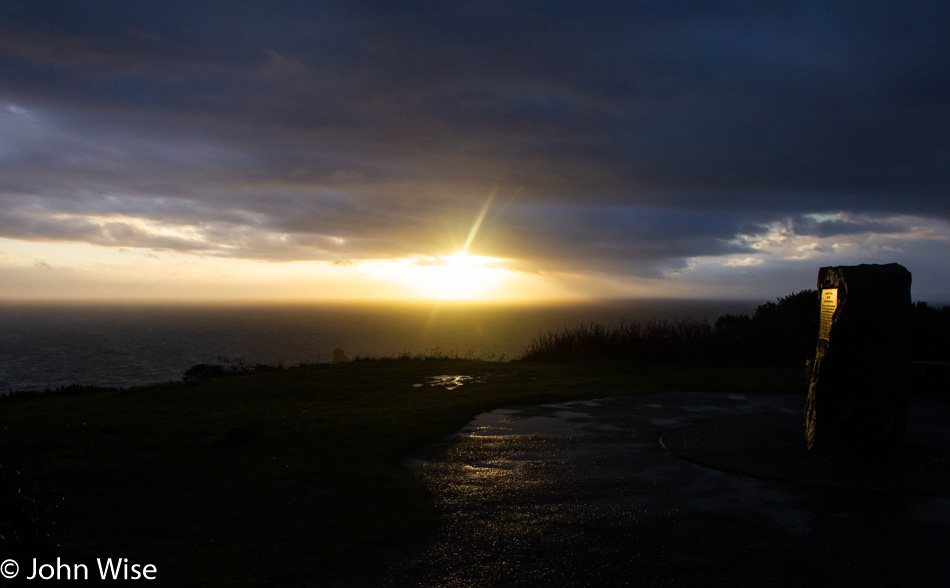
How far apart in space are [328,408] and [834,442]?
8.59 metres

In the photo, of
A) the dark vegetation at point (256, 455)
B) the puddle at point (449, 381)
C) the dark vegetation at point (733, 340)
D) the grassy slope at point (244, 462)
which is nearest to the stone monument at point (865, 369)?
the dark vegetation at point (256, 455)

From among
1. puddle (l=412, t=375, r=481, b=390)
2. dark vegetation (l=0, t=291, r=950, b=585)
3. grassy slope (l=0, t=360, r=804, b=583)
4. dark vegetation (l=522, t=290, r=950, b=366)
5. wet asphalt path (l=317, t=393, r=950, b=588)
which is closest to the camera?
wet asphalt path (l=317, t=393, r=950, b=588)

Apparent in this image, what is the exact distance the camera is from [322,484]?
712 cm

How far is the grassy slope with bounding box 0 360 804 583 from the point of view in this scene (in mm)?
5375

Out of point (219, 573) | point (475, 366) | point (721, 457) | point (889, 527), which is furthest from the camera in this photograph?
point (475, 366)

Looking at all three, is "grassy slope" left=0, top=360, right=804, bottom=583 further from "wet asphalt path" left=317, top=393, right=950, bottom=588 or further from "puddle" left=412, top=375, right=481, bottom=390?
"wet asphalt path" left=317, top=393, right=950, bottom=588

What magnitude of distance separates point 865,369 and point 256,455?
8.24 meters

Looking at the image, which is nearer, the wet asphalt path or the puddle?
the wet asphalt path

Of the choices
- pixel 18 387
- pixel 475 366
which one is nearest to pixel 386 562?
pixel 475 366

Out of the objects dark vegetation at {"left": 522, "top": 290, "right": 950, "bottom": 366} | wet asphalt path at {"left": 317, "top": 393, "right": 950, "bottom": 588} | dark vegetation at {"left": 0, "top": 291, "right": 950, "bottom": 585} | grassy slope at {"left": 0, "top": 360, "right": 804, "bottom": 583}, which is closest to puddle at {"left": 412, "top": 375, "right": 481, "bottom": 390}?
dark vegetation at {"left": 0, "top": 291, "right": 950, "bottom": 585}

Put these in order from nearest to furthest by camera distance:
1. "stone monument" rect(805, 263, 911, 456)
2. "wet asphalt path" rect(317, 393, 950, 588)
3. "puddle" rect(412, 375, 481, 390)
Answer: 1. "wet asphalt path" rect(317, 393, 950, 588)
2. "stone monument" rect(805, 263, 911, 456)
3. "puddle" rect(412, 375, 481, 390)

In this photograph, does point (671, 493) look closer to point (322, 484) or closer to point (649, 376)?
point (322, 484)

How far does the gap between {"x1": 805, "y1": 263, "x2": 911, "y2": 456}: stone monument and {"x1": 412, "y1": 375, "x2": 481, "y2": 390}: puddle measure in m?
8.55

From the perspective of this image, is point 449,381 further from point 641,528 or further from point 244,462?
point 641,528
